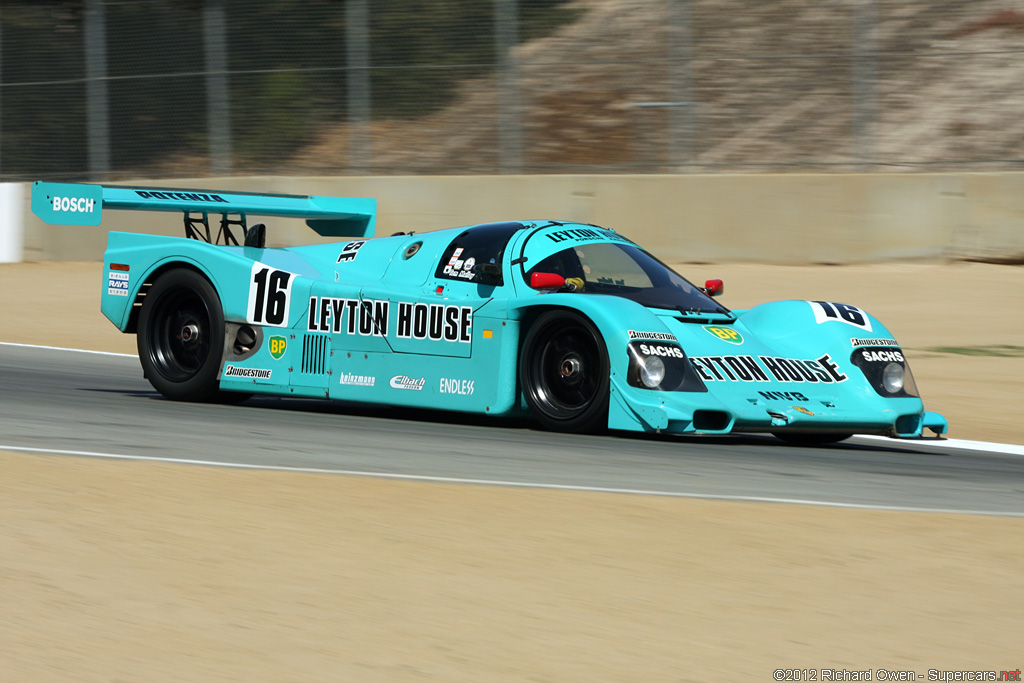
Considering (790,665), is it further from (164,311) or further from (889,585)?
(164,311)

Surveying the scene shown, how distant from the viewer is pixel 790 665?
3.79 meters

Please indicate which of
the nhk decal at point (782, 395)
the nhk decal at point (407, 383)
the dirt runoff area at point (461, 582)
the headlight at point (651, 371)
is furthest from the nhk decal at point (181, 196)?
the nhk decal at point (782, 395)

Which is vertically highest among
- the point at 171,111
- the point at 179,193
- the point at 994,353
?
the point at 171,111

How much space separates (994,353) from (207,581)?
8981 mm

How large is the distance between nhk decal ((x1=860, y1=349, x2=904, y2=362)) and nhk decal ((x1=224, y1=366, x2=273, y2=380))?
12.2 feet

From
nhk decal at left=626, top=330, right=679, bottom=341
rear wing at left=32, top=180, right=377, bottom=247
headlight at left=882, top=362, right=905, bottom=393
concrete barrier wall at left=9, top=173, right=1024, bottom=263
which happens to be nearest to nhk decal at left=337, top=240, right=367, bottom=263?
rear wing at left=32, top=180, right=377, bottom=247

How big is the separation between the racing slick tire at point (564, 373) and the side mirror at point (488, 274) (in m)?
0.48

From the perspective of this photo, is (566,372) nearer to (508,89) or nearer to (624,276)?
(624,276)

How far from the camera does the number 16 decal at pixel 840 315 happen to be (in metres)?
8.18

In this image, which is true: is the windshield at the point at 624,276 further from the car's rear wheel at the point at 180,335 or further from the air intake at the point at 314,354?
the car's rear wheel at the point at 180,335

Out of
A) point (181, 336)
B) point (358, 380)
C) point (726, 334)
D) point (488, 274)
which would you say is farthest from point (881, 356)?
point (181, 336)

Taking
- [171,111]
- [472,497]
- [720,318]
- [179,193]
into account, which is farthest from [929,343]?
[171,111]

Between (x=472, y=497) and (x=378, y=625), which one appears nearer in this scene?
(x=378, y=625)

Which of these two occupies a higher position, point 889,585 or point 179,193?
point 179,193
